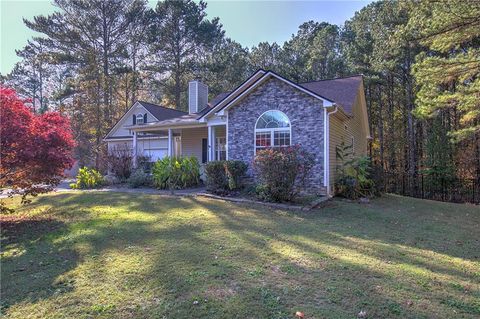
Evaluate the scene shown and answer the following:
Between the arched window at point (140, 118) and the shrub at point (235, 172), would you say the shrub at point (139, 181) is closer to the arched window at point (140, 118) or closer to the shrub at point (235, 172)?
the shrub at point (235, 172)

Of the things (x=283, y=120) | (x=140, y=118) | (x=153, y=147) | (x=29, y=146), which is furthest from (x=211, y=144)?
(x=140, y=118)

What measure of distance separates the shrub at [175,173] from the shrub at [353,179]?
20.1 ft

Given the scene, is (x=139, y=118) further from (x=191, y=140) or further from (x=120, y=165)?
(x=120, y=165)

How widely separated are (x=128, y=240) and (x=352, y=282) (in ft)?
13.3

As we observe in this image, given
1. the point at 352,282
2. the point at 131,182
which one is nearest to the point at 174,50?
the point at 131,182

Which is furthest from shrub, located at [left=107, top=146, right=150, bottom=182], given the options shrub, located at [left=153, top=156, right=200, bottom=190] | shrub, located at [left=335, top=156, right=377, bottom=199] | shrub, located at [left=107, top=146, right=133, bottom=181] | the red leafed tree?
shrub, located at [left=335, top=156, right=377, bottom=199]

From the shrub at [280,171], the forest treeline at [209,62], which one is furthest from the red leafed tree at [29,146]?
the forest treeline at [209,62]

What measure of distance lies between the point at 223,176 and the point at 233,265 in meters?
7.04

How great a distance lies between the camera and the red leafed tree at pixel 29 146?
23.5 ft

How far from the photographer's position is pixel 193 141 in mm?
18234

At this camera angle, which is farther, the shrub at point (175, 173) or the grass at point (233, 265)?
the shrub at point (175, 173)

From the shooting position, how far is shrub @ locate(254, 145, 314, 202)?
974 cm

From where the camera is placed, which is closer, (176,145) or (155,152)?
(176,145)

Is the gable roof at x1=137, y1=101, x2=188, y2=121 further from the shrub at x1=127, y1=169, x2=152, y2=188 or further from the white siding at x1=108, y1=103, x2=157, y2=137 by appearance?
the shrub at x1=127, y1=169, x2=152, y2=188
